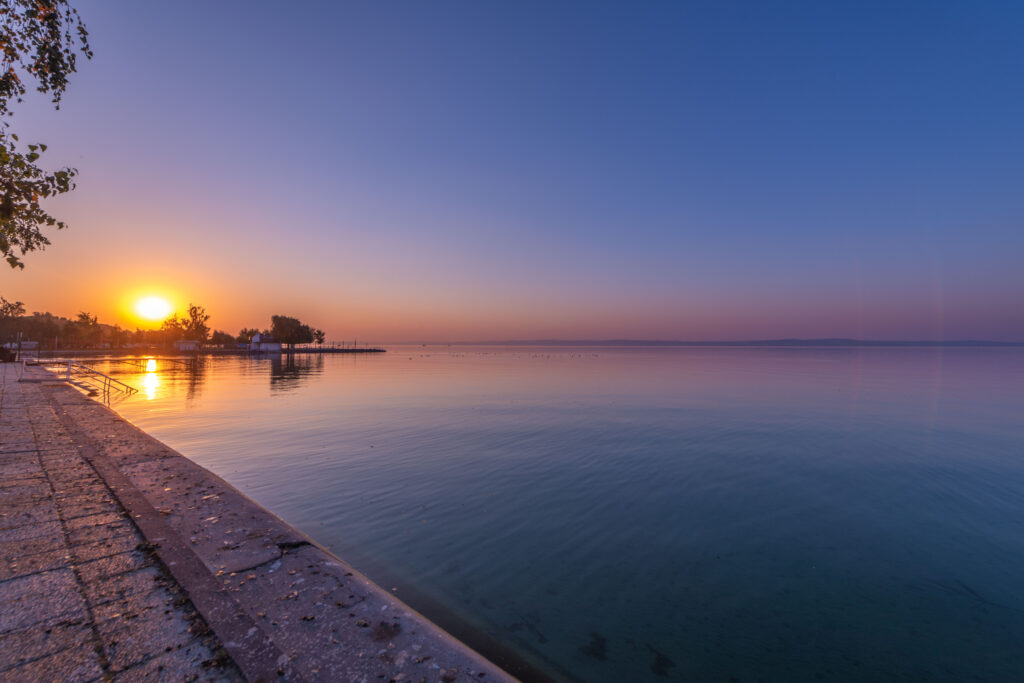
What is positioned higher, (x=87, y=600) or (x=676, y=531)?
(x=87, y=600)

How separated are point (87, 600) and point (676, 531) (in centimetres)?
889

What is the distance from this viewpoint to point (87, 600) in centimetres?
386

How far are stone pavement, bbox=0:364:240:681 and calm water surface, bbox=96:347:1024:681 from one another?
307 cm

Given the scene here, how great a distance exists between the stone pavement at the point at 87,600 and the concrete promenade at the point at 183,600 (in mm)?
12

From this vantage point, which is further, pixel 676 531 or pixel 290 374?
pixel 290 374

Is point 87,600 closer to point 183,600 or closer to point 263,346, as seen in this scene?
point 183,600

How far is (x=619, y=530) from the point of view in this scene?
344 inches

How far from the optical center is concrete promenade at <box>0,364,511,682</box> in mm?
3125

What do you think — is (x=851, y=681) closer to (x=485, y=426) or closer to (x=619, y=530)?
(x=619, y=530)

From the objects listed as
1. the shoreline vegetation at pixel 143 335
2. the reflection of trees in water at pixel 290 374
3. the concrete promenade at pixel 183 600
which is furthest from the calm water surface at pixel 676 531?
the shoreline vegetation at pixel 143 335

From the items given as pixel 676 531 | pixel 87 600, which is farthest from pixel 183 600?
pixel 676 531

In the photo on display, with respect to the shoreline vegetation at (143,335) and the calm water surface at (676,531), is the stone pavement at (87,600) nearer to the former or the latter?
the calm water surface at (676,531)

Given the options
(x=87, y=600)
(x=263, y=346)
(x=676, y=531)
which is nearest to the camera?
(x=87, y=600)

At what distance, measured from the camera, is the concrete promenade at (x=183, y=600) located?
3125mm
